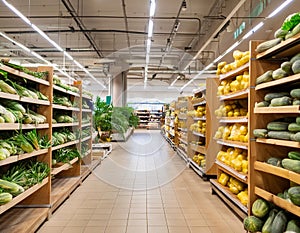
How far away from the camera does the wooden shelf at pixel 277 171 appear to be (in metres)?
2.33

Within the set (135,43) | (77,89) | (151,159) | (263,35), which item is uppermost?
(135,43)

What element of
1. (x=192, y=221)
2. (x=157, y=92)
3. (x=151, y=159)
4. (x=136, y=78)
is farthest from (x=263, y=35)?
(x=157, y=92)

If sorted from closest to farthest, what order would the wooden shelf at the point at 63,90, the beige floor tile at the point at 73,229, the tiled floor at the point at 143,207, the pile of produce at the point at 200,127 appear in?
the beige floor tile at the point at 73,229
the tiled floor at the point at 143,207
the wooden shelf at the point at 63,90
the pile of produce at the point at 200,127

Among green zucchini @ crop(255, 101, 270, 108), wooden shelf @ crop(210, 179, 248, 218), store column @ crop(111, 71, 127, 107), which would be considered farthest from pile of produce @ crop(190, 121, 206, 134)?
store column @ crop(111, 71, 127, 107)

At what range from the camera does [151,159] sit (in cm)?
895

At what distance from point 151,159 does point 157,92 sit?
19043 mm

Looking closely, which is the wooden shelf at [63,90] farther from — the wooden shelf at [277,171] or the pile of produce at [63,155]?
the wooden shelf at [277,171]

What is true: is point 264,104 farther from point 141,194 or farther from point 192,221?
point 141,194

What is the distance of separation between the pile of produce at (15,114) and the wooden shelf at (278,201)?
2558mm

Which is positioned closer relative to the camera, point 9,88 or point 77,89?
point 9,88

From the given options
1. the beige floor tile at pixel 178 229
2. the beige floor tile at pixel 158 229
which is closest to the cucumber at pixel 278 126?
the beige floor tile at pixel 178 229

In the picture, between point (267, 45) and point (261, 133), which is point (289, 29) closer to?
point (267, 45)

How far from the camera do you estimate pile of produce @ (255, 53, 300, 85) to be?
2.43m

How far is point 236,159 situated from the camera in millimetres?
3906
